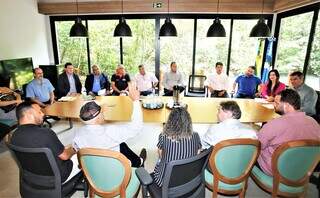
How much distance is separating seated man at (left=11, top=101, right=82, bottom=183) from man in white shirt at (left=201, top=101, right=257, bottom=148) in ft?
4.27

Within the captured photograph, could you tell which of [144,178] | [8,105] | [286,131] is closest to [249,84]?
[286,131]

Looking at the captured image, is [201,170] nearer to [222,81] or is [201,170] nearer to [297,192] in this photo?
[297,192]

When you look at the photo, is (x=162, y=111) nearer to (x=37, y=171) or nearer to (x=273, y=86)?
(x=37, y=171)

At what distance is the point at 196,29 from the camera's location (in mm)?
6000

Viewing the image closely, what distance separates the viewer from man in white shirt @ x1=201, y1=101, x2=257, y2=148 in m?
1.98

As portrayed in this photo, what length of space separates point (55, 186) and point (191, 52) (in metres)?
5.16

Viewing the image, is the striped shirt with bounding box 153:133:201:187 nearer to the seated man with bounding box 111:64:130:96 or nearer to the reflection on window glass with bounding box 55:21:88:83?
the seated man with bounding box 111:64:130:96

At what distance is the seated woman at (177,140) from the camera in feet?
5.75

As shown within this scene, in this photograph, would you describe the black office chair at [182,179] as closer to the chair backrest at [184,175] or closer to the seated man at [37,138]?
the chair backrest at [184,175]

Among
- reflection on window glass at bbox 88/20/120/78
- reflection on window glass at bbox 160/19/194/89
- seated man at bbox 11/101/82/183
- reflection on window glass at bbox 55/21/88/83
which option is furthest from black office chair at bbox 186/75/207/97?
seated man at bbox 11/101/82/183

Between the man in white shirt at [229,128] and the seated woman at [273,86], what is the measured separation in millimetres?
2599

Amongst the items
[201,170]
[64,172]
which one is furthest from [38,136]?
[201,170]

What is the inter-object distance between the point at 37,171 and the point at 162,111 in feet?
6.20

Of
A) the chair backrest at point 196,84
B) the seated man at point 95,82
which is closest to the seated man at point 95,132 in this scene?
the seated man at point 95,82
